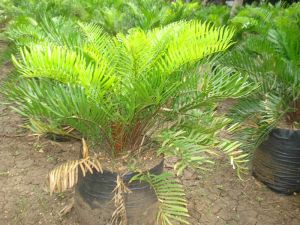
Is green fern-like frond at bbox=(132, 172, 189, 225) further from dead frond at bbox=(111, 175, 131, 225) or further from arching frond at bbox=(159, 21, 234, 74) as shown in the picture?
arching frond at bbox=(159, 21, 234, 74)

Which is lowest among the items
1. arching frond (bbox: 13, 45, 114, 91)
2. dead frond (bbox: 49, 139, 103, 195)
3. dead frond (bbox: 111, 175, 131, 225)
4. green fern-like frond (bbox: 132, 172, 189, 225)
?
dead frond (bbox: 111, 175, 131, 225)

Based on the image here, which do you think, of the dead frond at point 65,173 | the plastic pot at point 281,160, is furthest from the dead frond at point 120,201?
the plastic pot at point 281,160

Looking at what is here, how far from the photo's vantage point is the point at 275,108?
281 cm

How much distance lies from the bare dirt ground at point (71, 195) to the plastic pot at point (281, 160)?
94 mm

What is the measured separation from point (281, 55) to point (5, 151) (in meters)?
2.62

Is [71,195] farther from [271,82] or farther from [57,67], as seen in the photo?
[271,82]

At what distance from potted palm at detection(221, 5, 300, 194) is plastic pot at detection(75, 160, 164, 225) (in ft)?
3.32

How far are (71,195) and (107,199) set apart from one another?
697mm

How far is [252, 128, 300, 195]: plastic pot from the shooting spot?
117 inches

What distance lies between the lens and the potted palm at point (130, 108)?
1907 mm

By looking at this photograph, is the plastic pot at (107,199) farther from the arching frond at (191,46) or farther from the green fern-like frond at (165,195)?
the arching frond at (191,46)

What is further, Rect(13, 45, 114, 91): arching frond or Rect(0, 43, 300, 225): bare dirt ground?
Rect(0, 43, 300, 225): bare dirt ground

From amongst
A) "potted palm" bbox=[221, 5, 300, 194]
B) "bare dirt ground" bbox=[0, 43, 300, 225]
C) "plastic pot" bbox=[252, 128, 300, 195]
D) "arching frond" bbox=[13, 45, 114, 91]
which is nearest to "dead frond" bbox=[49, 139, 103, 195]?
"arching frond" bbox=[13, 45, 114, 91]

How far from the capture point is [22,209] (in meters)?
2.69
